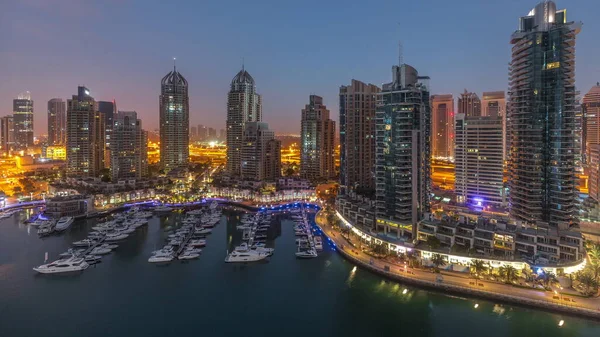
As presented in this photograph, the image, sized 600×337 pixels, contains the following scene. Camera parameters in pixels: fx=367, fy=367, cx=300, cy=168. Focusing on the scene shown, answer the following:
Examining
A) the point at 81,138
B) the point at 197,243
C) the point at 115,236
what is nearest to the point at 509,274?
the point at 197,243

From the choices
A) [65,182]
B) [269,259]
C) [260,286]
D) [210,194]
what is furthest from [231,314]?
[65,182]

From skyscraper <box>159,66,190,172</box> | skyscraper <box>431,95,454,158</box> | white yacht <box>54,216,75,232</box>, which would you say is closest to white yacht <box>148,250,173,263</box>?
white yacht <box>54,216,75,232</box>

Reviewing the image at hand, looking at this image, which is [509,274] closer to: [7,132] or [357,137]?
[357,137]

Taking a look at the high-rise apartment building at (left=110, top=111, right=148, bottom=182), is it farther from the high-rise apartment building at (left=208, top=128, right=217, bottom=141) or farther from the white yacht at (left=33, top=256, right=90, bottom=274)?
the high-rise apartment building at (left=208, top=128, right=217, bottom=141)

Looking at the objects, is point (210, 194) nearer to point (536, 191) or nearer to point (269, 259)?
point (269, 259)

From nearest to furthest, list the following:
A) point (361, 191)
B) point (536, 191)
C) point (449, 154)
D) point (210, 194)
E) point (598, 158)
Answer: point (536, 191) < point (598, 158) < point (361, 191) < point (210, 194) < point (449, 154)

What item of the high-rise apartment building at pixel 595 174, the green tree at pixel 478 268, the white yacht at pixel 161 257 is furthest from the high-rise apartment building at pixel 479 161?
the white yacht at pixel 161 257
